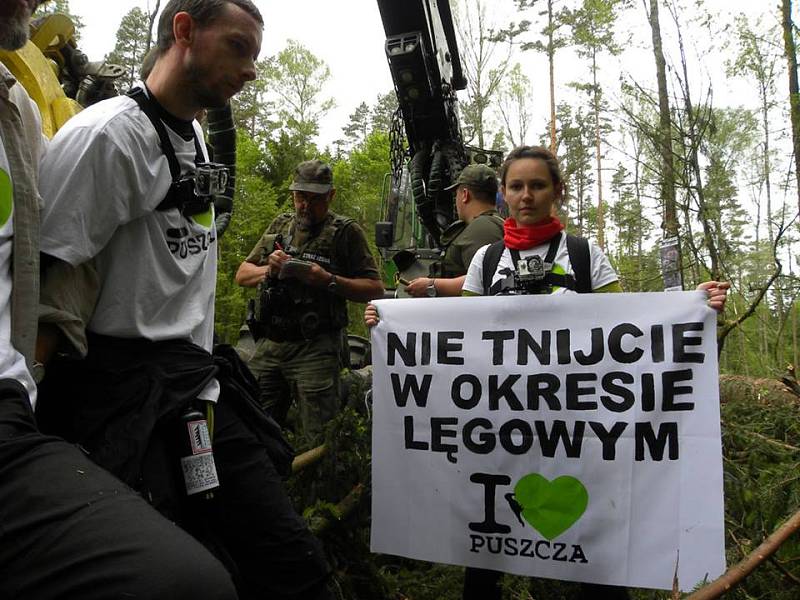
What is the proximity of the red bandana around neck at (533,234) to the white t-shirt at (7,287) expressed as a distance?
2.03m

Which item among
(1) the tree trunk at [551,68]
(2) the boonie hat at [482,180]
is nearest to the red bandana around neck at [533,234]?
(2) the boonie hat at [482,180]

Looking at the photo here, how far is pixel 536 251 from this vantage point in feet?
9.57

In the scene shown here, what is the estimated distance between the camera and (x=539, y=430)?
269cm

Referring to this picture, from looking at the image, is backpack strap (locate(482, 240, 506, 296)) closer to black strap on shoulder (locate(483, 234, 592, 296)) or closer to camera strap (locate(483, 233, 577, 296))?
camera strap (locate(483, 233, 577, 296))

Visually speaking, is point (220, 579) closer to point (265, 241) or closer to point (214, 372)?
point (214, 372)

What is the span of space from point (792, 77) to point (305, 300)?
36.3ft

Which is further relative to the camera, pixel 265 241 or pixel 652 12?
pixel 652 12

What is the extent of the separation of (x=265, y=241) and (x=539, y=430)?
2.66 metres

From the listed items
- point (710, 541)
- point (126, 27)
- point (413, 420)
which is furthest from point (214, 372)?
point (126, 27)

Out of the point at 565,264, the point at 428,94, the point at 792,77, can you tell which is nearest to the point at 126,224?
the point at 565,264

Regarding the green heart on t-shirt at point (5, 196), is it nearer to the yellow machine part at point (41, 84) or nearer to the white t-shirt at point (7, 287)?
the white t-shirt at point (7, 287)

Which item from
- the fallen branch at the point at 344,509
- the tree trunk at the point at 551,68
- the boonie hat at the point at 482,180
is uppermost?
the tree trunk at the point at 551,68

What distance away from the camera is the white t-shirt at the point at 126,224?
5.60 ft

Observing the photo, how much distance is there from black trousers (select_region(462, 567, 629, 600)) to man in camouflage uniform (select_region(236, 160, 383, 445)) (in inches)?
64.9
